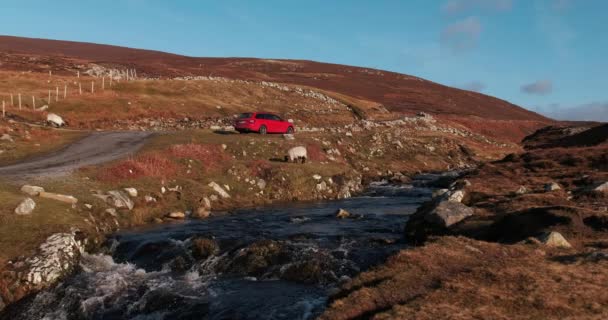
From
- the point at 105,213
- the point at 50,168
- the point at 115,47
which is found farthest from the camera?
the point at 115,47

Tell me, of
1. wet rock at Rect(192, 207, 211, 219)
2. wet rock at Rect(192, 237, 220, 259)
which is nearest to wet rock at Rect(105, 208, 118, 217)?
wet rock at Rect(192, 207, 211, 219)

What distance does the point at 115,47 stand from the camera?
589 ft

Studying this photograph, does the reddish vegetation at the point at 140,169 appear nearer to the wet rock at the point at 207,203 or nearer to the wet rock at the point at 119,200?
the wet rock at the point at 119,200

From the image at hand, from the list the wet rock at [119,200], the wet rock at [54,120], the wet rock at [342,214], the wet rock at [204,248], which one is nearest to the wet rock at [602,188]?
the wet rock at [342,214]

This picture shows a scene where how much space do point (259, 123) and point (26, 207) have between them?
27.5m

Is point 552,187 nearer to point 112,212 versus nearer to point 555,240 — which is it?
point 555,240

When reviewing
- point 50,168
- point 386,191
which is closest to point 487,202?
point 386,191

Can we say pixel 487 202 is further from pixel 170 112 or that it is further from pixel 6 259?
pixel 170 112

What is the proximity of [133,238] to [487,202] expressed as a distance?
56.3 feet

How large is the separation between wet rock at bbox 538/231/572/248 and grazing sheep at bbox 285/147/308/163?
2454cm

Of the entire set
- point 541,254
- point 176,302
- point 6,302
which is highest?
point 541,254

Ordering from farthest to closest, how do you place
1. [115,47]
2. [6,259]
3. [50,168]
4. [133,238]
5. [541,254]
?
[115,47]
[50,168]
[133,238]
[6,259]
[541,254]

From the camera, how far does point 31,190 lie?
23.3 meters

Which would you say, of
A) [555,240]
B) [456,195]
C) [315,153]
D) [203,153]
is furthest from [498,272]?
[315,153]
